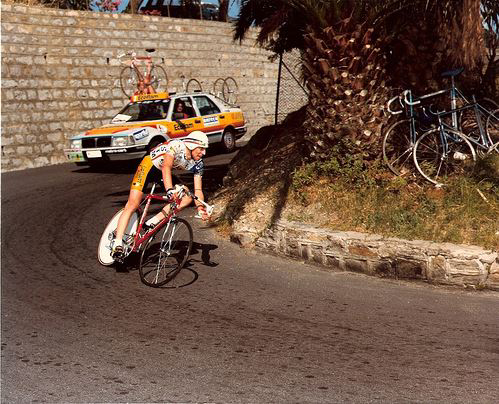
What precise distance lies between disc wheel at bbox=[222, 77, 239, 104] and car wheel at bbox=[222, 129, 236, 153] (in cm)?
552

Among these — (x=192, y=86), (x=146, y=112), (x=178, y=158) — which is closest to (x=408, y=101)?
(x=178, y=158)

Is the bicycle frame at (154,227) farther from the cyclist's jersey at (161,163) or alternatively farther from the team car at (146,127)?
the team car at (146,127)

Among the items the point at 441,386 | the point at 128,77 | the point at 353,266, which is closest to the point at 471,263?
the point at 353,266

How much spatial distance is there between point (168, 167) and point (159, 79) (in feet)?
51.3

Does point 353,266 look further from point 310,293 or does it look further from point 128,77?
point 128,77

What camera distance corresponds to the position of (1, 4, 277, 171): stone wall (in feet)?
59.6

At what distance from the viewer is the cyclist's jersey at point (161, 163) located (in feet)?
24.5

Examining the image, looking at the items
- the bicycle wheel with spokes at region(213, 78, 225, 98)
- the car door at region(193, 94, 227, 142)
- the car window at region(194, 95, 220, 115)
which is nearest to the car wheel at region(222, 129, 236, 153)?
the car door at region(193, 94, 227, 142)

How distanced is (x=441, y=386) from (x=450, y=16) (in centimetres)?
564

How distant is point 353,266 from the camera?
7520 mm

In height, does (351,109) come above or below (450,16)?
below

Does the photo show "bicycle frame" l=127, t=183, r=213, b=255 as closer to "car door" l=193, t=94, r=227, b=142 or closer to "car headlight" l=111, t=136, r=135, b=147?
"car headlight" l=111, t=136, r=135, b=147

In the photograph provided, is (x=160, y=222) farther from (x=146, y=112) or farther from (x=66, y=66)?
(x=66, y=66)

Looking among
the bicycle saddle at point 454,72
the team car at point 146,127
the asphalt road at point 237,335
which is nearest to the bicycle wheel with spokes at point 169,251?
the asphalt road at point 237,335
